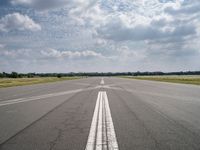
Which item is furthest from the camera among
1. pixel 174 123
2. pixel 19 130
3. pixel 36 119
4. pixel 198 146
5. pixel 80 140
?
pixel 36 119

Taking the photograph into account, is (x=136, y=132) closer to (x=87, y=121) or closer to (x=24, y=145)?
(x=87, y=121)

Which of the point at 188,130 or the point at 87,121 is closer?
the point at 188,130

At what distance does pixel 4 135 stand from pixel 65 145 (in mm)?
1924

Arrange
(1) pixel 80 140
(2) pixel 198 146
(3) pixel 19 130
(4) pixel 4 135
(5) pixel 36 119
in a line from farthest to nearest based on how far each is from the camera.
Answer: (5) pixel 36 119 < (3) pixel 19 130 < (4) pixel 4 135 < (1) pixel 80 140 < (2) pixel 198 146

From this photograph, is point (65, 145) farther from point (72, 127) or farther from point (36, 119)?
point (36, 119)

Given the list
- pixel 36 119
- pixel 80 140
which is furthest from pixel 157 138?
pixel 36 119

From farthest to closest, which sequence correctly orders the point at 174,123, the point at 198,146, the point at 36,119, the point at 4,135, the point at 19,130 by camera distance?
the point at 36,119
the point at 174,123
the point at 19,130
the point at 4,135
the point at 198,146

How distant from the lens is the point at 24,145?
16.3 ft

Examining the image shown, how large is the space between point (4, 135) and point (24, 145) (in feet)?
3.91

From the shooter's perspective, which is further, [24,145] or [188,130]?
[188,130]

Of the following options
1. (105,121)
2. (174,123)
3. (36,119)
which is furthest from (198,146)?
(36,119)

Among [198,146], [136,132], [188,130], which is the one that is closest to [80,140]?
[136,132]

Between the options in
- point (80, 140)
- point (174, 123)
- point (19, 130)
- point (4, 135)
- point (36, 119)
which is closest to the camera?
point (80, 140)

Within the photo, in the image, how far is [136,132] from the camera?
6.00m
